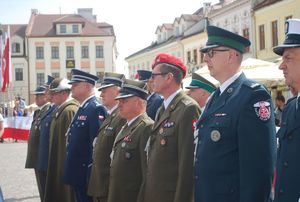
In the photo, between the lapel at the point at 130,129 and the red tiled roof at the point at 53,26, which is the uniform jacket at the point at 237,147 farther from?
the red tiled roof at the point at 53,26

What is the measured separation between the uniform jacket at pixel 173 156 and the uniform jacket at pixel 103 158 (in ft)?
4.28

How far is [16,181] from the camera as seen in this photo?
12.7 metres

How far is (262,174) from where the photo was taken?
3682 mm

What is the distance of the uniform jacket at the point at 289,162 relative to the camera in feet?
11.1

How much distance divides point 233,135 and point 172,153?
3.27ft

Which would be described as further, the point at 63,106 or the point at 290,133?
the point at 63,106

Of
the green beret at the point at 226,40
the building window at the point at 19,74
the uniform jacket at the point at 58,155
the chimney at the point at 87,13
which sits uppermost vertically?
the chimney at the point at 87,13

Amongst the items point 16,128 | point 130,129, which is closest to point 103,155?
point 130,129

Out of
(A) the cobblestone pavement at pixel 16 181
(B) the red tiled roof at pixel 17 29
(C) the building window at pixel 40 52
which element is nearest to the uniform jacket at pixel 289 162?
(A) the cobblestone pavement at pixel 16 181

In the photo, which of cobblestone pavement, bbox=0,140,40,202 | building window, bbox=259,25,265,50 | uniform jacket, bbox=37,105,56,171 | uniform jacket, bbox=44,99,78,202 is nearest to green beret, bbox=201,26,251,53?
uniform jacket, bbox=44,99,78,202

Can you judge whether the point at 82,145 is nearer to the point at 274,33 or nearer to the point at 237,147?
the point at 237,147

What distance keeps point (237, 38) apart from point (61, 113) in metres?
4.41

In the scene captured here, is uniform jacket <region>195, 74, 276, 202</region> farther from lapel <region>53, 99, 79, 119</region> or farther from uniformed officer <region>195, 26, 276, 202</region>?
lapel <region>53, 99, 79, 119</region>

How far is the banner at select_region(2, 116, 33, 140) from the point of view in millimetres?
26859
